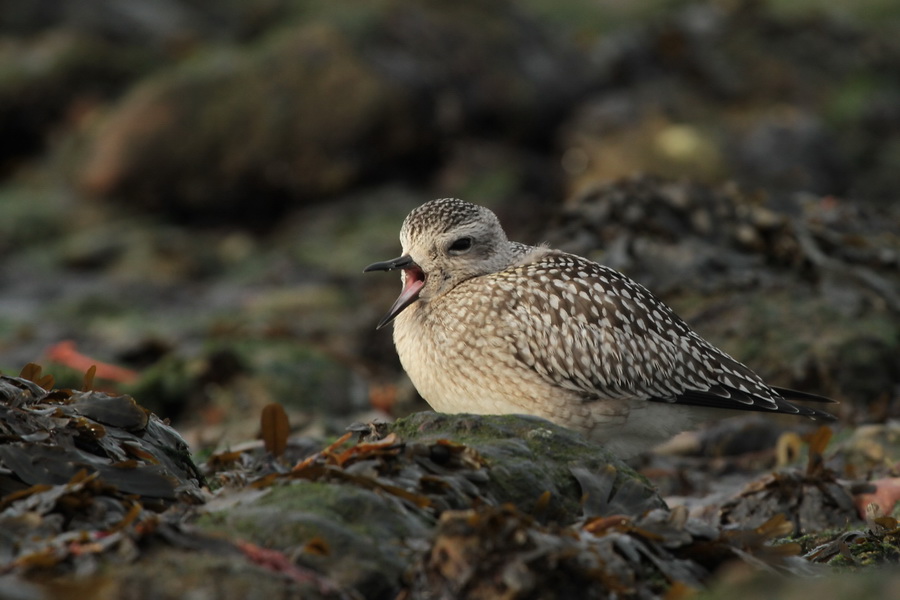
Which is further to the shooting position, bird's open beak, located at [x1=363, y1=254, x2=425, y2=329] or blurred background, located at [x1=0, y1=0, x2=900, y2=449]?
blurred background, located at [x1=0, y1=0, x2=900, y2=449]

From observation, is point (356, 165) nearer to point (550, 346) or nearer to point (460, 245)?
point (460, 245)

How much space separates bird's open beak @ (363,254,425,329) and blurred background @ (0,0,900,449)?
301cm

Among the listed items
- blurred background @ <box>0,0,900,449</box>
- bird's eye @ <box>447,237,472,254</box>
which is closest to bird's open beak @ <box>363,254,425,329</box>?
bird's eye @ <box>447,237,472,254</box>

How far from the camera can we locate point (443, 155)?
18.0m

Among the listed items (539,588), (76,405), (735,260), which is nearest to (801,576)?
(539,588)

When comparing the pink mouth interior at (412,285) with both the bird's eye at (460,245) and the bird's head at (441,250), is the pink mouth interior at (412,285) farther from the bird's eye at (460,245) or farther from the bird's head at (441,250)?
the bird's eye at (460,245)

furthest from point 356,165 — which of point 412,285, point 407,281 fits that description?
point 412,285

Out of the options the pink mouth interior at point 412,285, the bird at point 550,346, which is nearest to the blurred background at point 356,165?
the bird at point 550,346

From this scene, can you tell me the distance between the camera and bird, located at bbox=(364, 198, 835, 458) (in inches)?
259

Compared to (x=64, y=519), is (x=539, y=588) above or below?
below

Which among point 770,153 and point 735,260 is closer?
point 735,260

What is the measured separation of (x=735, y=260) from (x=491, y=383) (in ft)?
14.0

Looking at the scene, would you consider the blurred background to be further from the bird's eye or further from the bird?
the bird's eye

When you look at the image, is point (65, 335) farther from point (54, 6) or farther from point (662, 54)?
point (662, 54)
